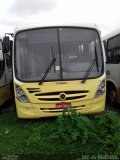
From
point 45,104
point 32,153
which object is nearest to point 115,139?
point 32,153

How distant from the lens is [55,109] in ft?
34.1

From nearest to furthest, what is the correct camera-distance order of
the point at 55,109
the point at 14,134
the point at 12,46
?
1. the point at 14,134
2. the point at 55,109
3. the point at 12,46

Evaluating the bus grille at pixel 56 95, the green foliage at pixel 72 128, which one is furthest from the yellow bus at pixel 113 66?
the green foliage at pixel 72 128

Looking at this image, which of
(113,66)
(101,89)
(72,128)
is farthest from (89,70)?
(113,66)

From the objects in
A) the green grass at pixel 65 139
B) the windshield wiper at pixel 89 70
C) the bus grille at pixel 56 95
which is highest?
the windshield wiper at pixel 89 70

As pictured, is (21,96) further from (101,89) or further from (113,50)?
(113,50)

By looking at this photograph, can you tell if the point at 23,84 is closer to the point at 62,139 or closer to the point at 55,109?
the point at 55,109

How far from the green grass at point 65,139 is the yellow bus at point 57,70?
0.75 metres

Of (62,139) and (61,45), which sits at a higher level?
(61,45)

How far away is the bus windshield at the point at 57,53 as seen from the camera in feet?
34.8

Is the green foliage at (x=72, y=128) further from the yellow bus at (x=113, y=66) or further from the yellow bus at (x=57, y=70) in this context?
the yellow bus at (x=113, y=66)

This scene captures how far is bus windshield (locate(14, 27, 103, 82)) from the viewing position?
1059 cm

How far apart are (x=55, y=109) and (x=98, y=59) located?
74.1 inches

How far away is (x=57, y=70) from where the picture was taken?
34.8 feet
